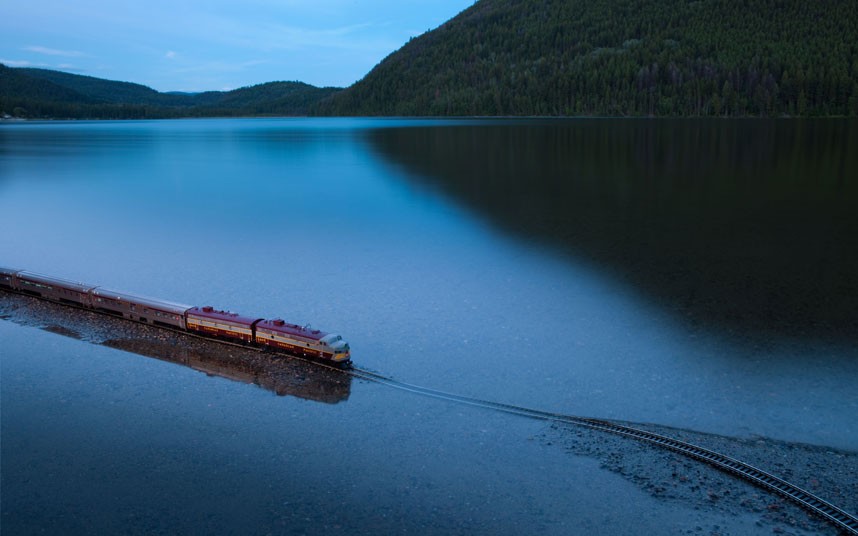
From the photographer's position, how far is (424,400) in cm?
2083

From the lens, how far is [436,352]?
80.7ft

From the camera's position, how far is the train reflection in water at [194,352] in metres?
22.1

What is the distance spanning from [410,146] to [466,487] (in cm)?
11489

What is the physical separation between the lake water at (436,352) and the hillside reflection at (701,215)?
0.27 meters

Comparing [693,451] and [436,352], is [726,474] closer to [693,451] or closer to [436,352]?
[693,451]

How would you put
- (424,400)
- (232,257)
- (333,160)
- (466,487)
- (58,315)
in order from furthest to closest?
1. (333,160)
2. (232,257)
3. (58,315)
4. (424,400)
5. (466,487)

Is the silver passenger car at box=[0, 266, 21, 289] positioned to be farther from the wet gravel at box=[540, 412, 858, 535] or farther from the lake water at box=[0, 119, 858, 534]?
the wet gravel at box=[540, 412, 858, 535]

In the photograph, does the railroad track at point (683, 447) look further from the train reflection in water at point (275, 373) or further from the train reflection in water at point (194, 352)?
the train reflection in water at point (194, 352)

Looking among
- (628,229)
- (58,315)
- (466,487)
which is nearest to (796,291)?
(628,229)

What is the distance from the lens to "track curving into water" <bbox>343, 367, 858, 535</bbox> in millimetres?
14531

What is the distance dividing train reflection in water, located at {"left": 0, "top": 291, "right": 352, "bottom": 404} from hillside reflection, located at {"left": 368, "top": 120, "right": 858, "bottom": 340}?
16.4 m

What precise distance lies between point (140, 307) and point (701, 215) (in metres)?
40.8

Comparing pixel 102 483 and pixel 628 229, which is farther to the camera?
pixel 628 229

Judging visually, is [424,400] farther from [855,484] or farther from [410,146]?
[410,146]
